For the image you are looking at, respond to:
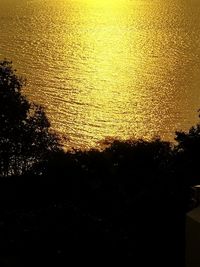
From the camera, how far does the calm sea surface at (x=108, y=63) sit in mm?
29234

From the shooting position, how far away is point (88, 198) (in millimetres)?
12328

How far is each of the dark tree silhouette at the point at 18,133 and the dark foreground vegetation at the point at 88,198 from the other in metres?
0.03

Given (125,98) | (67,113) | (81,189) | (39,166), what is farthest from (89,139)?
(81,189)

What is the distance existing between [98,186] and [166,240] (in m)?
3.49

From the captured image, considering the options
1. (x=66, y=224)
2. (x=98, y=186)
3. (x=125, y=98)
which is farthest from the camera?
(x=125, y=98)

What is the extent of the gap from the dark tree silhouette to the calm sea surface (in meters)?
6.97

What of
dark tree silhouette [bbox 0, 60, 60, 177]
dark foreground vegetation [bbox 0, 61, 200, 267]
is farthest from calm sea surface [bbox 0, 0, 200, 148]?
dark foreground vegetation [bbox 0, 61, 200, 267]

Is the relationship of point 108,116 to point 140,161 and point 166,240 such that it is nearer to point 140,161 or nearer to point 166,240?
point 140,161

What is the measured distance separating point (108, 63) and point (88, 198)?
29.4 meters

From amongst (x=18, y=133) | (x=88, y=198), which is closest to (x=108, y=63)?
(x=18, y=133)

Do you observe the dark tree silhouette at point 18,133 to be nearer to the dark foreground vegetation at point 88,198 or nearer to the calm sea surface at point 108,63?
the dark foreground vegetation at point 88,198

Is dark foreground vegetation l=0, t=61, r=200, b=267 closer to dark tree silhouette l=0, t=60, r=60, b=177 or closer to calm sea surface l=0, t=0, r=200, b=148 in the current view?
dark tree silhouette l=0, t=60, r=60, b=177

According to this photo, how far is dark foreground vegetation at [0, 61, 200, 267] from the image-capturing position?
8727 mm

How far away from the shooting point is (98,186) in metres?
12.9
